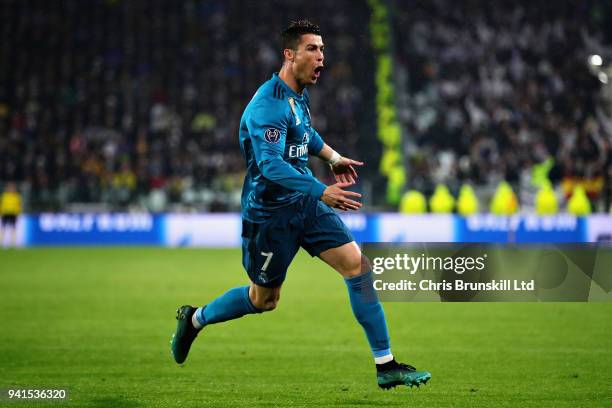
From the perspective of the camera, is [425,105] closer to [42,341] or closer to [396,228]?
[396,228]

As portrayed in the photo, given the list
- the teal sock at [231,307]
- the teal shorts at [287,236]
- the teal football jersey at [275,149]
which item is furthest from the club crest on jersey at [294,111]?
the teal sock at [231,307]

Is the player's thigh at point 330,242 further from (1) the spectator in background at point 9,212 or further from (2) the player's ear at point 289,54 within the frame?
(1) the spectator in background at point 9,212

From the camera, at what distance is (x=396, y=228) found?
22234 mm

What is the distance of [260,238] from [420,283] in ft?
3.45

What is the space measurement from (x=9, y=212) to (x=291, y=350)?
16076 mm

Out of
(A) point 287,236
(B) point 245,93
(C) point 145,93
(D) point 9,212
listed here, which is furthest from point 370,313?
(C) point 145,93

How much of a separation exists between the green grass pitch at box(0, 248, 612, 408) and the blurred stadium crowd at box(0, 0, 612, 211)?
38.7 feet

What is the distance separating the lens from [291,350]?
28.3 feet

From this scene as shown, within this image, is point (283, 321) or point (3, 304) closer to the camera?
point (283, 321)

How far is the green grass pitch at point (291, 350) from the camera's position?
6.46 metres

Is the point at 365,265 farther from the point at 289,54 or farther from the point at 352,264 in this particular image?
the point at 289,54

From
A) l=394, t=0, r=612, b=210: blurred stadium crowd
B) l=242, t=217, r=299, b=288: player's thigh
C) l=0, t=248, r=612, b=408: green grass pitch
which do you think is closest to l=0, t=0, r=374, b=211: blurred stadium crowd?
l=394, t=0, r=612, b=210: blurred stadium crowd

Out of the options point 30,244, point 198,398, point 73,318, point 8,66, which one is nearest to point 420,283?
point 198,398

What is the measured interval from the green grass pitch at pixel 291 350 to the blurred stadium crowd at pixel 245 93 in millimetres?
11793
